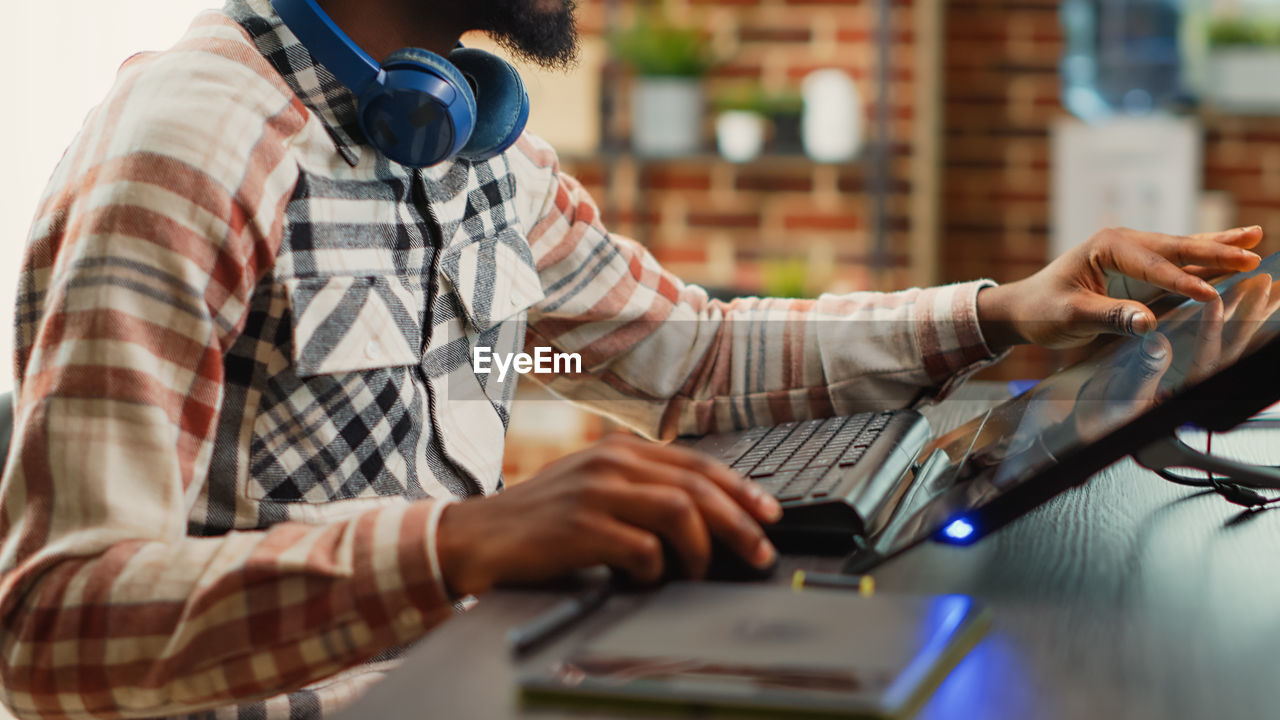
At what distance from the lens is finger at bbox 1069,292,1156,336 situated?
86 cm

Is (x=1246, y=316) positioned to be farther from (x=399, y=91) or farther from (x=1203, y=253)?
(x=399, y=91)

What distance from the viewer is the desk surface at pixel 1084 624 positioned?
16.2 inches

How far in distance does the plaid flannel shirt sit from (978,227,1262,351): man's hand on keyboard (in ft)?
0.12

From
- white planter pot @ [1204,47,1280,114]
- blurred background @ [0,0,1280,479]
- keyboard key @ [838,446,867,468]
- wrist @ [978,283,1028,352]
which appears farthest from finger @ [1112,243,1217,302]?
white planter pot @ [1204,47,1280,114]

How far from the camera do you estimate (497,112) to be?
899mm

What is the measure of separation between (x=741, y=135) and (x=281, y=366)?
2.48 m

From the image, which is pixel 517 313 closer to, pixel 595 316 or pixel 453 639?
pixel 595 316

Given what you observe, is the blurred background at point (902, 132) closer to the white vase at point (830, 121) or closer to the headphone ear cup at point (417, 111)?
the white vase at point (830, 121)

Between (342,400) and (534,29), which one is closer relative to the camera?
(342,400)

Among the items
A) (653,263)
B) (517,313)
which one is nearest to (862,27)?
(653,263)

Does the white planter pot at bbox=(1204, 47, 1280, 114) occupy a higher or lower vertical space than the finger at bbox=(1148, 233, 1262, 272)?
higher

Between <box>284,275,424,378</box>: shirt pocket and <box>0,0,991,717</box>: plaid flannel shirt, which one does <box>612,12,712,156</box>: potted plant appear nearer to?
<box>0,0,991,717</box>: plaid flannel shirt

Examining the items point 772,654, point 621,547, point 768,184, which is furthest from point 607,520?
point 768,184

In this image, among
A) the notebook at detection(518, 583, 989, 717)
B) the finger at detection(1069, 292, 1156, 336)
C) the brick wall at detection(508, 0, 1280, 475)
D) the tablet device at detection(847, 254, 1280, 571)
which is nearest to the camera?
the notebook at detection(518, 583, 989, 717)
